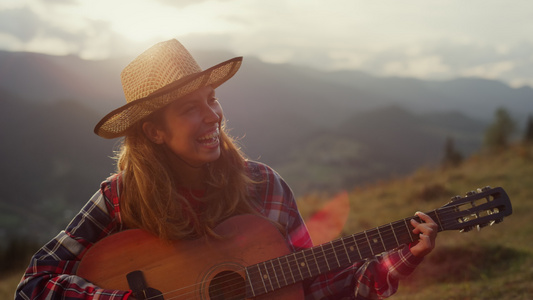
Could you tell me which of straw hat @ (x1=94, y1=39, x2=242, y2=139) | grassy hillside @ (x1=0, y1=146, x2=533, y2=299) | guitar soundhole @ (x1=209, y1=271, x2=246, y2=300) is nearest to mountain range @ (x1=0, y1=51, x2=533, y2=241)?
grassy hillside @ (x1=0, y1=146, x2=533, y2=299)

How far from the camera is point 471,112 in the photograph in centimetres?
15488

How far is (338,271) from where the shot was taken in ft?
8.91

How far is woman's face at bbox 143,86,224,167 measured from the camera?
8.40 ft

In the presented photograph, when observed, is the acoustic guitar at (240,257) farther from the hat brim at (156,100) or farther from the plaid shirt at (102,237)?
the hat brim at (156,100)

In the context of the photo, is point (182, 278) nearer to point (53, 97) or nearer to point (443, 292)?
point (443, 292)

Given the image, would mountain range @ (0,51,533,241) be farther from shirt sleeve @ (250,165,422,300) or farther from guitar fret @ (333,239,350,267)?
guitar fret @ (333,239,350,267)

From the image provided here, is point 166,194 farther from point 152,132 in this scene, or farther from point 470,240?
point 470,240

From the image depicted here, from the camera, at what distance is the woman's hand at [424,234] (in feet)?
7.25

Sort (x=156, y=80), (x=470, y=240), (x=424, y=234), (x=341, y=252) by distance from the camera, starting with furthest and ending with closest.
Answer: (x=470, y=240) → (x=156, y=80) → (x=341, y=252) → (x=424, y=234)

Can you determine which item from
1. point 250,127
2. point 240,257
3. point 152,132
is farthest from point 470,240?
point 250,127

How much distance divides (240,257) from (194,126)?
87 centimetres

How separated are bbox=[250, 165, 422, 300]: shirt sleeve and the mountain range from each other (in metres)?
61.2

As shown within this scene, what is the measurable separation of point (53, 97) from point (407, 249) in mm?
122513

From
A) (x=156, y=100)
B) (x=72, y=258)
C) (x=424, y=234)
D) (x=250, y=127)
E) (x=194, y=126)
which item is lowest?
(x=424, y=234)
